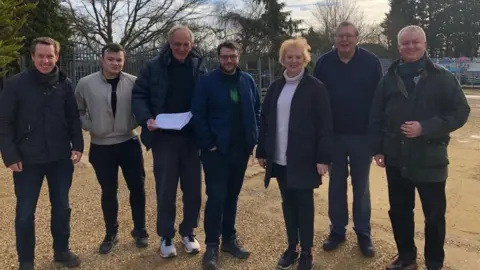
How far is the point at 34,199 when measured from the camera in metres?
3.49

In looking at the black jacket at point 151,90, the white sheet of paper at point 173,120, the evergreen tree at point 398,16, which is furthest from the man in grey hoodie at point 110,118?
the evergreen tree at point 398,16

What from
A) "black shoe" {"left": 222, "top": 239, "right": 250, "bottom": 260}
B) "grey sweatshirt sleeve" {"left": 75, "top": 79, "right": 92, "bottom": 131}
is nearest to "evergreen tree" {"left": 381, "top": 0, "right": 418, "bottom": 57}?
"black shoe" {"left": 222, "top": 239, "right": 250, "bottom": 260}

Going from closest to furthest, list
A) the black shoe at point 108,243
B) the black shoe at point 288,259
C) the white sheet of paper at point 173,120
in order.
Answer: the white sheet of paper at point 173,120, the black shoe at point 288,259, the black shoe at point 108,243

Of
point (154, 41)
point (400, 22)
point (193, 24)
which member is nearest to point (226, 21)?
point (193, 24)

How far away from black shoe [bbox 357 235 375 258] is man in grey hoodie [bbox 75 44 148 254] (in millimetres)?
2199

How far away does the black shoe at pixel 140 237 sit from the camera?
A: 418 centimetres

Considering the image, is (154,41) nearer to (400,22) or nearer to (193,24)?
(193,24)

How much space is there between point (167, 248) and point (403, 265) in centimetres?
207

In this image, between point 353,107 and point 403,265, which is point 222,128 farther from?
point 403,265

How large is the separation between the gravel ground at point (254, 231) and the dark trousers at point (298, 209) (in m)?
0.38

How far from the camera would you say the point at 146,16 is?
25766 mm

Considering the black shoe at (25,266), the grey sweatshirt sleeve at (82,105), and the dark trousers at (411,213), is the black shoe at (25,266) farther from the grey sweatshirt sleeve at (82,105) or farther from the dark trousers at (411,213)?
the dark trousers at (411,213)

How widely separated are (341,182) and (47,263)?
111 inches

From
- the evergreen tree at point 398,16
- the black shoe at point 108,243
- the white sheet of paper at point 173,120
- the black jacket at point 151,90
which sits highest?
the evergreen tree at point 398,16
